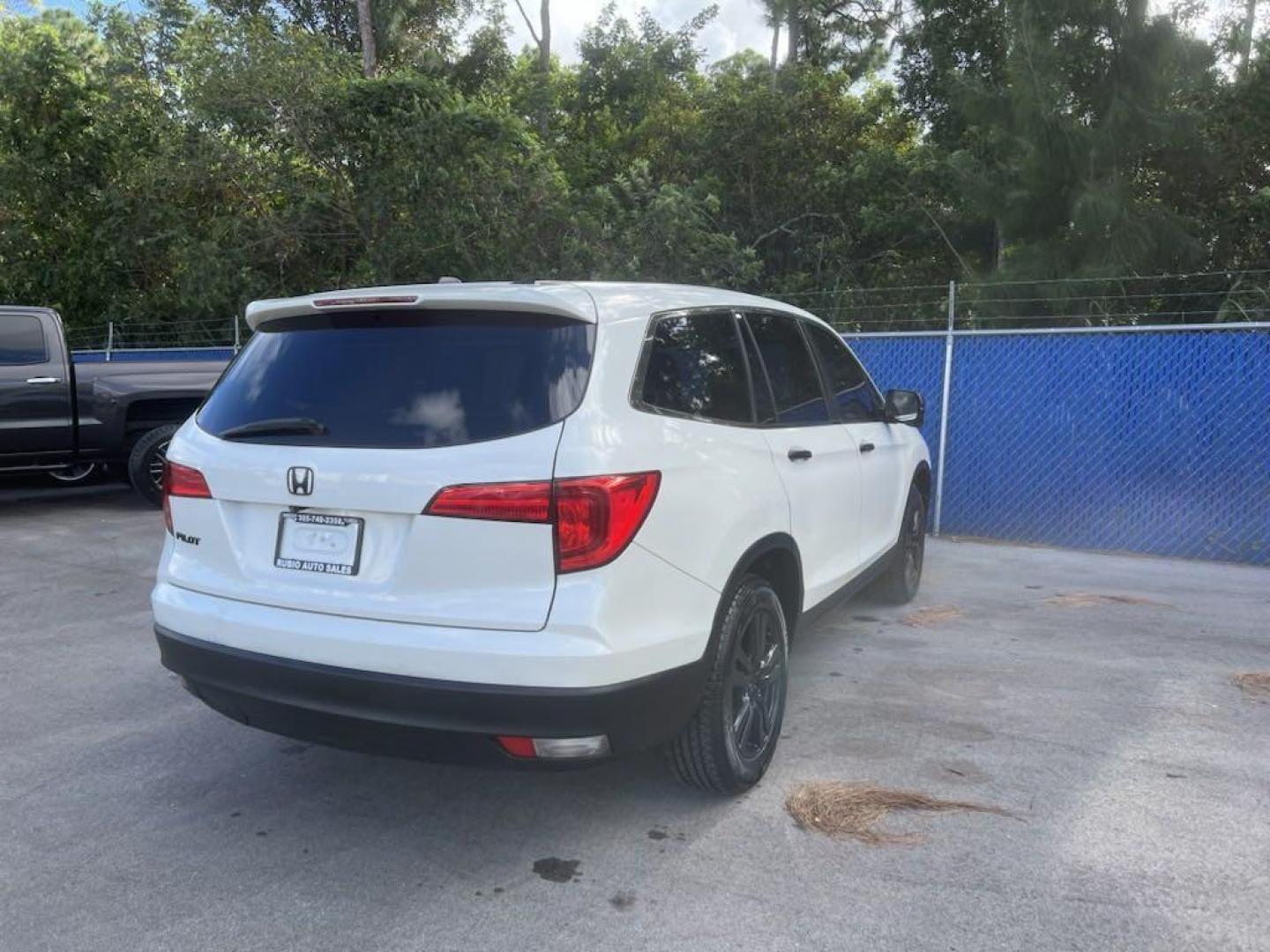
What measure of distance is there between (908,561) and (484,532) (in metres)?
4.02

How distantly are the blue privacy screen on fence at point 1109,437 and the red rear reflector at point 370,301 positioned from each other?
6.63 metres

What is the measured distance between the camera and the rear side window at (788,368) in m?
3.97

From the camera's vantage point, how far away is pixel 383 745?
2.83 metres

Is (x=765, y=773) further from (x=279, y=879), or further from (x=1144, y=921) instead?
(x=279, y=879)

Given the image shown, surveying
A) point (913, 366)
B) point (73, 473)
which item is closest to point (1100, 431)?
point (913, 366)

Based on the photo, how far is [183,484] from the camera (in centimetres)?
329

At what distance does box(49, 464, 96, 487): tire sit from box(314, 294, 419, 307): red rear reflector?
7514mm

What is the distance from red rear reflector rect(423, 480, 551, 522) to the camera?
2.67 m

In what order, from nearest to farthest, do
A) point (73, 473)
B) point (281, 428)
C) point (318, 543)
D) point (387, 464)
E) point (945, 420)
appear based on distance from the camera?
point (387, 464) → point (318, 543) → point (281, 428) → point (945, 420) → point (73, 473)

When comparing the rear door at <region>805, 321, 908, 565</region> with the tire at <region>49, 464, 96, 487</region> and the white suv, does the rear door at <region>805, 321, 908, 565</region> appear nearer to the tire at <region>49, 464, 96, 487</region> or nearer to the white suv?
the white suv

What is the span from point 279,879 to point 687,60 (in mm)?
27579

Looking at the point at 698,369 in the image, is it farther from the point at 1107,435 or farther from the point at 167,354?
the point at 167,354

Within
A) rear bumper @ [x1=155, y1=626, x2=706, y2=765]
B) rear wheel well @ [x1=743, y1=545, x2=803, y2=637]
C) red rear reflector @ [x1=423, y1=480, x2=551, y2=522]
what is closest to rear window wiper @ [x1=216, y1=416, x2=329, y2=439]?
red rear reflector @ [x1=423, y1=480, x2=551, y2=522]

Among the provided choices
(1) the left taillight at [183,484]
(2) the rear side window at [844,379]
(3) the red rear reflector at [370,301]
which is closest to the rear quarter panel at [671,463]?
(3) the red rear reflector at [370,301]
